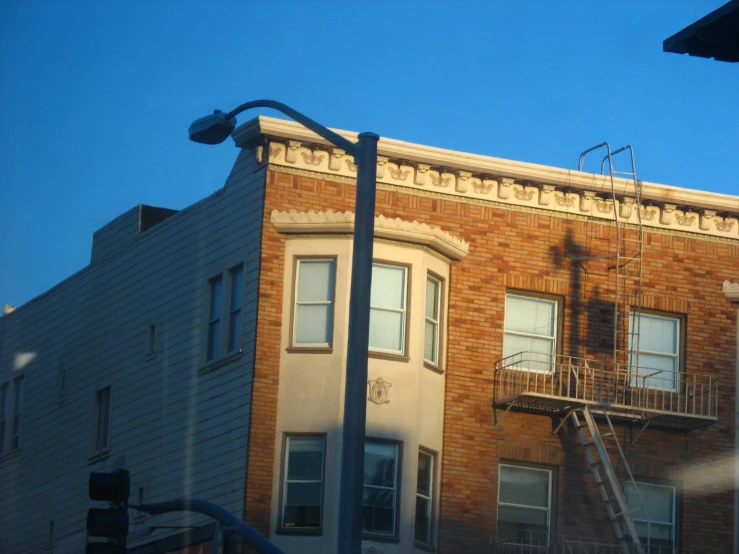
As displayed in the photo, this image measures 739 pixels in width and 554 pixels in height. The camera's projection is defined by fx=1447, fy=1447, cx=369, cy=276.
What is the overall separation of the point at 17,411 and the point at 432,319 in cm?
1586

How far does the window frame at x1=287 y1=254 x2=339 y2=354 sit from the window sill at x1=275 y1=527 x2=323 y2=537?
335cm

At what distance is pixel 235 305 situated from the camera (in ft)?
95.2

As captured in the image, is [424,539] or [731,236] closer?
[424,539]

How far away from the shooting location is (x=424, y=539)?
27.8 meters

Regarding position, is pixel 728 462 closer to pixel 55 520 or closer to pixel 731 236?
pixel 731 236

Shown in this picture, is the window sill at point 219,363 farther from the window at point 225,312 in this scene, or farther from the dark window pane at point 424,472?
the dark window pane at point 424,472

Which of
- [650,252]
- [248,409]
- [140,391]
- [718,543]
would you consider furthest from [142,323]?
[718,543]

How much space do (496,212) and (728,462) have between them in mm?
7080

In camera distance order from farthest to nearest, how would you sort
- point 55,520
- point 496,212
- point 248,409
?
point 55,520, point 496,212, point 248,409

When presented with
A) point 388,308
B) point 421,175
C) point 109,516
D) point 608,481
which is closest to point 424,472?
point 388,308

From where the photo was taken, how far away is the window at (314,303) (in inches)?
1096

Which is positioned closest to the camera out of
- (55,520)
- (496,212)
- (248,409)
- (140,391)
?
(248,409)

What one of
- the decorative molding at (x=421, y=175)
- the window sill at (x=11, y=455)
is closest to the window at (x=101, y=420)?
the window sill at (x=11, y=455)

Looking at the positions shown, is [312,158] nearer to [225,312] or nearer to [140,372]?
[225,312]
